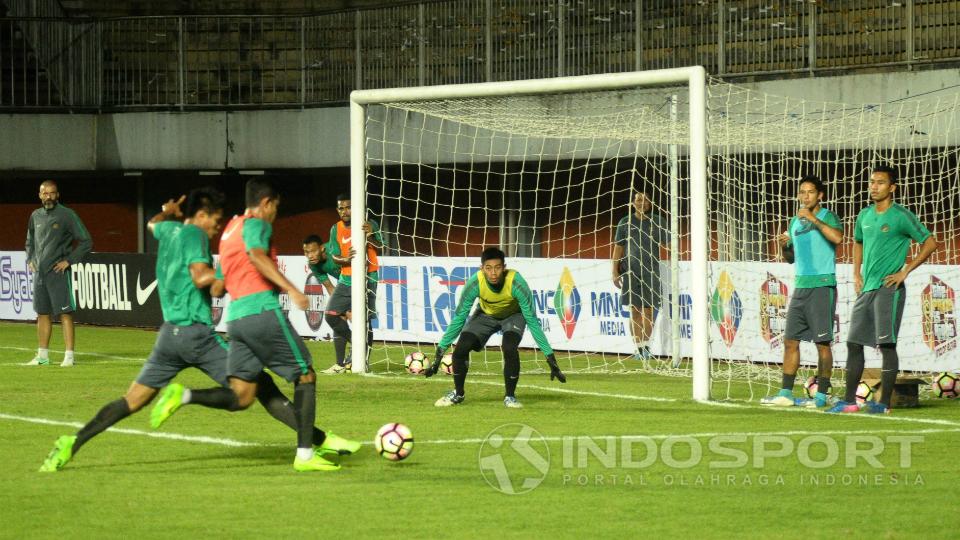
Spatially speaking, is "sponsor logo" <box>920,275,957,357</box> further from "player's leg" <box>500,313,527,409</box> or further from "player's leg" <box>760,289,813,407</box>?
"player's leg" <box>500,313,527,409</box>

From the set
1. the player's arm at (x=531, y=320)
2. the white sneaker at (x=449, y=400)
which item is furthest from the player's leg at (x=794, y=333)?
the white sneaker at (x=449, y=400)

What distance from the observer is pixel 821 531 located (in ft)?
23.0

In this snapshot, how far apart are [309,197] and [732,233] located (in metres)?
15.5

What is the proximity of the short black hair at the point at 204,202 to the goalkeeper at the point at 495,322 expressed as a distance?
11.7ft

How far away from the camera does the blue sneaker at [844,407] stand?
1190 cm

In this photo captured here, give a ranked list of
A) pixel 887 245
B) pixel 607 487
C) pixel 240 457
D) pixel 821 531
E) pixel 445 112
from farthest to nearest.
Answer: pixel 445 112, pixel 887 245, pixel 240 457, pixel 607 487, pixel 821 531

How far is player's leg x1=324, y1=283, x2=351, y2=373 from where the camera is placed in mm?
→ 15977

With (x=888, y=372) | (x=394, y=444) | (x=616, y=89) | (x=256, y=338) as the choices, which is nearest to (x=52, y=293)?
(x=616, y=89)

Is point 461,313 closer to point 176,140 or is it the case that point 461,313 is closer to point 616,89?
point 616,89

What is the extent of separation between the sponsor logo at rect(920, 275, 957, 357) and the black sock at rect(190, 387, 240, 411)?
8.93 m

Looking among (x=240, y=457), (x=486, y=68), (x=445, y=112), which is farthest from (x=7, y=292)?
(x=240, y=457)

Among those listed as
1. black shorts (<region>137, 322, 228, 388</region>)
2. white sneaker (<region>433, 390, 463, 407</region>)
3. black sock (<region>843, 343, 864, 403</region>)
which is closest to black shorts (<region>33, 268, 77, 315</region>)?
white sneaker (<region>433, 390, 463, 407</region>)

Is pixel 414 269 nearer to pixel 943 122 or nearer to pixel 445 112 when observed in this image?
pixel 445 112

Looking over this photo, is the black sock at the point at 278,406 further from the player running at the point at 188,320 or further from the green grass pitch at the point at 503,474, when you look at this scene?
the green grass pitch at the point at 503,474
